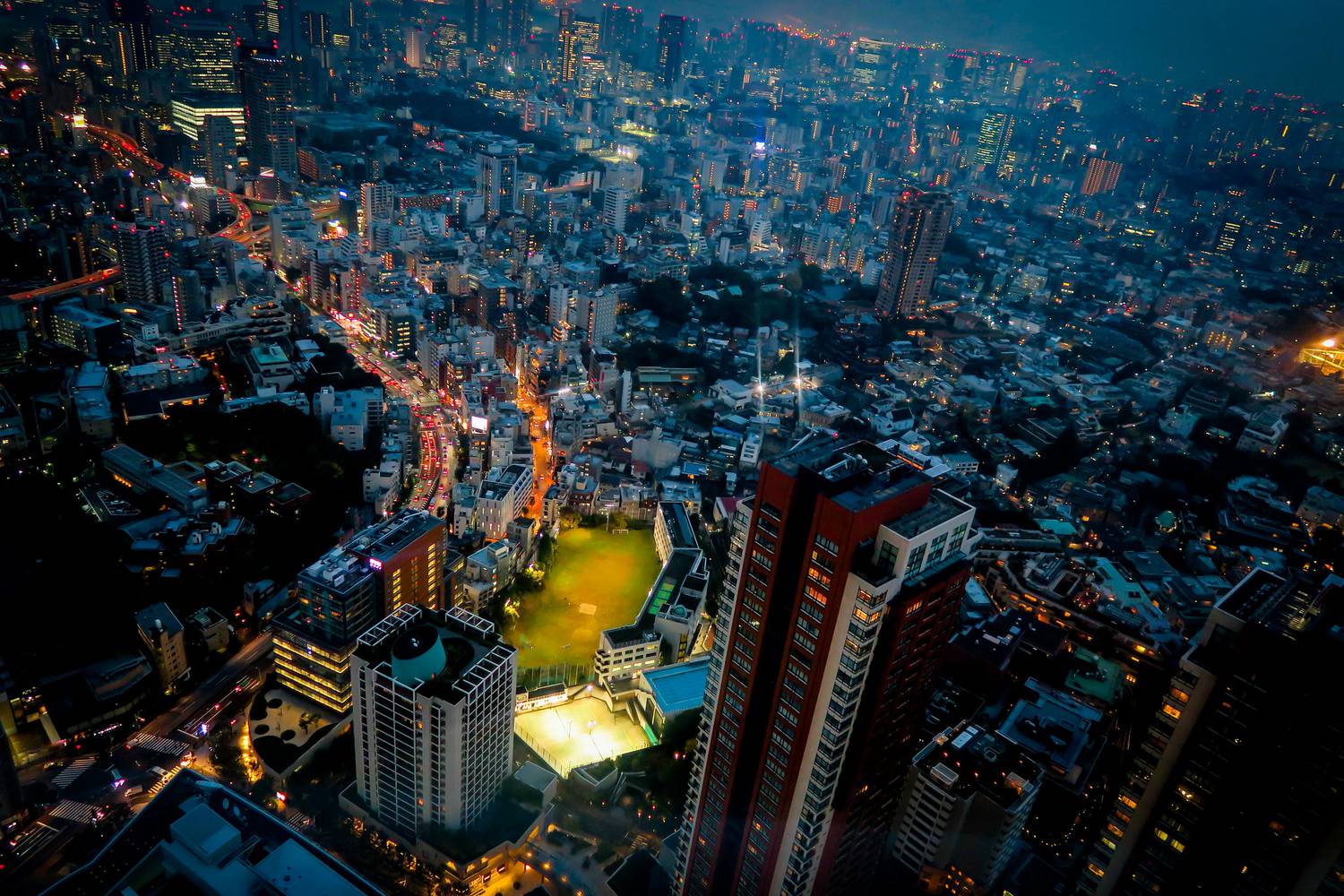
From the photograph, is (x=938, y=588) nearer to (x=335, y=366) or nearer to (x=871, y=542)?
(x=871, y=542)

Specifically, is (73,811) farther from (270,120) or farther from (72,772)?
(270,120)

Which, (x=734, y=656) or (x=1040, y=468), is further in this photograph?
(x=1040, y=468)

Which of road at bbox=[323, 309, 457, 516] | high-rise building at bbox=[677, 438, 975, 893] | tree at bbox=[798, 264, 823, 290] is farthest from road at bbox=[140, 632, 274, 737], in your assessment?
tree at bbox=[798, 264, 823, 290]

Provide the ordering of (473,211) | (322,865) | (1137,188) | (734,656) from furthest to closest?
1. (1137,188)
2. (473,211)
3. (322,865)
4. (734,656)

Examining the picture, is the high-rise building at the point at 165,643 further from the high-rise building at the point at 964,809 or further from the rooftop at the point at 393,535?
the high-rise building at the point at 964,809

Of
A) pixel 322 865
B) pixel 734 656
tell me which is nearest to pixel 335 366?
pixel 322 865

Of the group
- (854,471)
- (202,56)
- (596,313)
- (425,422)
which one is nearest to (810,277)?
(596,313)
